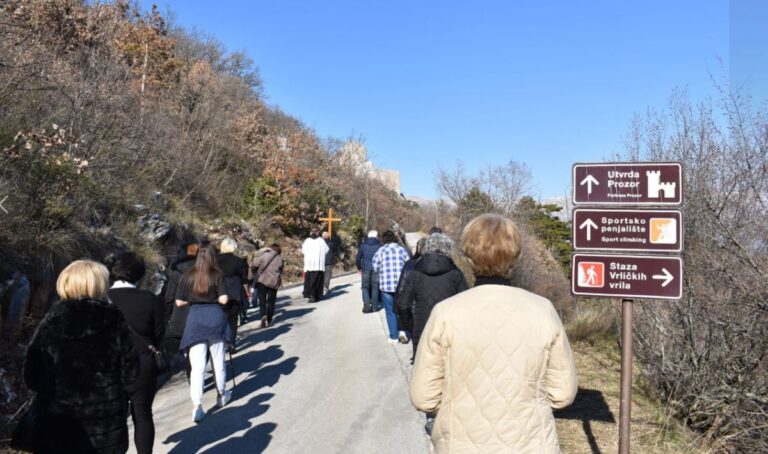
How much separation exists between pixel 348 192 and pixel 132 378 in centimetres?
3766

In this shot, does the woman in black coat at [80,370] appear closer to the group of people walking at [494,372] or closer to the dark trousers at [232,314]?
the group of people walking at [494,372]

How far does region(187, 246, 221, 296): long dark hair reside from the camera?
621cm

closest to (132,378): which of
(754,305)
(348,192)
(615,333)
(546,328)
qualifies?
Result: (546,328)

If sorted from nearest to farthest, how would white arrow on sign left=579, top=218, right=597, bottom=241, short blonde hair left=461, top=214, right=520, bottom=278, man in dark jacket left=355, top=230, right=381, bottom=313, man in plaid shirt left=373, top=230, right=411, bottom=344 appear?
short blonde hair left=461, top=214, right=520, bottom=278 → white arrow on sign left=579, top=218, right=597, bottom=241 → man in plaid shirt left=373, top=230, right=411, bottom=344 → man in dark jacket left=355, top=230, right=381, bottom=313

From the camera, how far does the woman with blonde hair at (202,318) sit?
6121 millimetres

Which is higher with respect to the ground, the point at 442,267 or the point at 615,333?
the point at 442,267

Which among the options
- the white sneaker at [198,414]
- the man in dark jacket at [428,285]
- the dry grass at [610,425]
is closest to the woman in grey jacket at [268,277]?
the white sneaker at [198,414]

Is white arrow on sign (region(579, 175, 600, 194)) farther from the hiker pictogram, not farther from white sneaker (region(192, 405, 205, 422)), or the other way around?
white sneaker (region(192, 405, 205, 422))

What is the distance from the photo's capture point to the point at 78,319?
11.3ft

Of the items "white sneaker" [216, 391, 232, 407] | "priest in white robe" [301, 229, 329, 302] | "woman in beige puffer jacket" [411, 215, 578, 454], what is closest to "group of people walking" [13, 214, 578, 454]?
"woman in beige puffer jacket" [411, 215, 578, 454]

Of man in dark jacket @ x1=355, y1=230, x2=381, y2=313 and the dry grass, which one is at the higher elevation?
man in dark jacket @ x1=355, y1=230, x2=381, y2=313

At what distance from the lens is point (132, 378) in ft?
12.1

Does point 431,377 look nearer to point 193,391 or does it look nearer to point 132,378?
point 132,378

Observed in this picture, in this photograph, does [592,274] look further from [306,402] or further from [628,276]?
[306,402]
